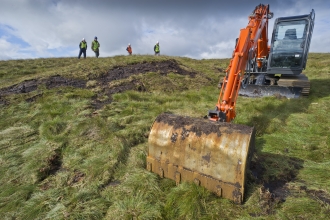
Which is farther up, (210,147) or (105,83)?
(105,83)

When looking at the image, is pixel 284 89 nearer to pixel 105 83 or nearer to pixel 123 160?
pixel 123 160

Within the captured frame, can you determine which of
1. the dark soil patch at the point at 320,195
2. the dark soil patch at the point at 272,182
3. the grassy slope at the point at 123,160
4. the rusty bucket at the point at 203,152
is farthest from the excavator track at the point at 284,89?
the rusty bucket at the point at 203,152

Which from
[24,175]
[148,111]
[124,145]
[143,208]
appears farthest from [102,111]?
[143,208]

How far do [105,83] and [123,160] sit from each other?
22.2 feet

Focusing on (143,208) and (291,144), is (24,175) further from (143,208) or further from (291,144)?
(291,144)

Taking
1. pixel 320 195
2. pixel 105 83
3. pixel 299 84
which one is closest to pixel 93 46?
pixel 105 83

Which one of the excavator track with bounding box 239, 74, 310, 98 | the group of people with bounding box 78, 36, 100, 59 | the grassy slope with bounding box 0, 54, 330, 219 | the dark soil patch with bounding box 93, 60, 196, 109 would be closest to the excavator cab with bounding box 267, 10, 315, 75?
the excavator track with bounding box 239, 74, 310, 98

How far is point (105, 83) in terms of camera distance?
10242 millimetres

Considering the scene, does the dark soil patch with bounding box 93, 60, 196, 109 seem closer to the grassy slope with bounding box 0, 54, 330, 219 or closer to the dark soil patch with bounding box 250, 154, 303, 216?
the grassy slope with bounding box 0, 54, 330, 219

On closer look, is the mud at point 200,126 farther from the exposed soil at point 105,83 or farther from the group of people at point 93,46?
the group of people at point 93,46

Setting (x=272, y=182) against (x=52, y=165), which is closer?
(x=272, y=182)

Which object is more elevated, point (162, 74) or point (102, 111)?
point (162, 74)

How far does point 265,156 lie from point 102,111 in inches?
186

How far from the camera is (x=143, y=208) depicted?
290 cm
